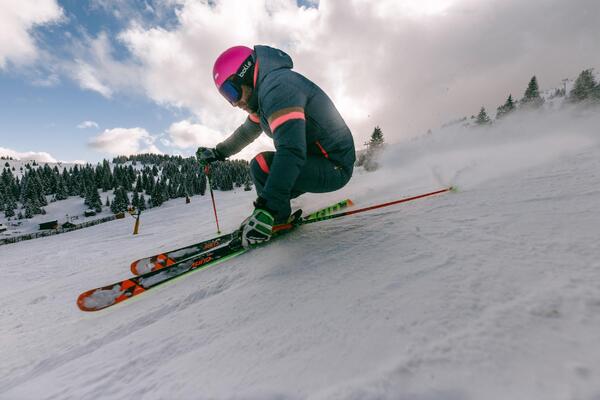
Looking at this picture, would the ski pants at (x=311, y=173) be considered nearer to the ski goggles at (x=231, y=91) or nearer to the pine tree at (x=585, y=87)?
the ski goggles at (x=231, y=91)

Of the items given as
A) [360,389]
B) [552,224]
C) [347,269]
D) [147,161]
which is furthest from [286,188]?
[147,161]

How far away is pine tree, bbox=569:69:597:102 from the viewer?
36625 millimetres

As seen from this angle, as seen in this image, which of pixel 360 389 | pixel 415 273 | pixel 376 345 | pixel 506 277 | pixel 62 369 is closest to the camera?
pixel 360 389

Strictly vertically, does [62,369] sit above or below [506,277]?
below

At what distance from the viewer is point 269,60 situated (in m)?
2.82

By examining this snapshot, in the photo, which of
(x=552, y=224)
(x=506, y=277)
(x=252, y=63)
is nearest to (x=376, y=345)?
(x=506, y=277)

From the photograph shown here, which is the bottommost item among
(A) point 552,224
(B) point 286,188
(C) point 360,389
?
(C) point 360,389

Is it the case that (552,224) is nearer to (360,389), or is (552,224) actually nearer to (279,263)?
(360,389)

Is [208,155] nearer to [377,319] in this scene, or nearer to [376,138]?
[377,319]

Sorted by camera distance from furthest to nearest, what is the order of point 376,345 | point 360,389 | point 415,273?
point 415,273
point 376,345
point 360,389

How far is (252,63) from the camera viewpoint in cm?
301

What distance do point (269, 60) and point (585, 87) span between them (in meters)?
54.4

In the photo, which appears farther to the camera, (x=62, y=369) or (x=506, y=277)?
(x=62, y=369)

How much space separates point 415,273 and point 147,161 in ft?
531
